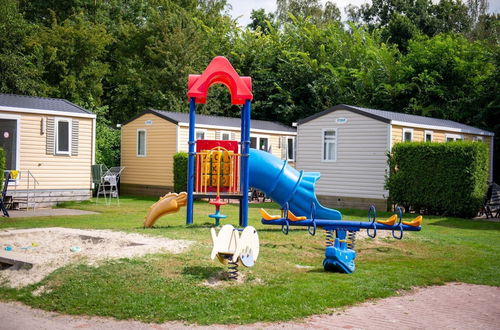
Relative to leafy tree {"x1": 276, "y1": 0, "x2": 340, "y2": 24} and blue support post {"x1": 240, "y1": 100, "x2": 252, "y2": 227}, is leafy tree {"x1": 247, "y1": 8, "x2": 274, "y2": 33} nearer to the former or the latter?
leafy tree {"x1": 276, "y1": 0, "x2": 340, "y2": 24}

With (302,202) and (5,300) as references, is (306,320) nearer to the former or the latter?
(5,300)

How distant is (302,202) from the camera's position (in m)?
12.8

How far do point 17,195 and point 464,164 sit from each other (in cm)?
1272

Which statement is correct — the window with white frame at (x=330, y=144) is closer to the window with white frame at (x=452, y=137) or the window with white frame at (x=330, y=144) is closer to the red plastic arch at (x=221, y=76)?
the window with white frame at (x=452, y=137)

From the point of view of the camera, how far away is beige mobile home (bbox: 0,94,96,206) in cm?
1775

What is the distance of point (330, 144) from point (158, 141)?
7.01 metres

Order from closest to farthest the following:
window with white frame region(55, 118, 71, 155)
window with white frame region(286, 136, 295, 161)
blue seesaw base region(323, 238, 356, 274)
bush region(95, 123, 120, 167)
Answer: blue seesaw base region(323, 238, 356, 274), window with white frame region(55, 118, 71, 155), bush region(95, 123, 120, 167), window with white frame region(286, 136, 295, 161)

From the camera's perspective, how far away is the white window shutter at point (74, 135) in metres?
19.1

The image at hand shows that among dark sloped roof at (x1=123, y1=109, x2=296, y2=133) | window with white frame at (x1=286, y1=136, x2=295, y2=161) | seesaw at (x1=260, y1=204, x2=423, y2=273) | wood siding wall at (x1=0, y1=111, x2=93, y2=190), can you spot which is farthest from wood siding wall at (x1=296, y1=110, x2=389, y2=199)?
seesaw at (x1=260, y1=204, x2=423, y2=273)

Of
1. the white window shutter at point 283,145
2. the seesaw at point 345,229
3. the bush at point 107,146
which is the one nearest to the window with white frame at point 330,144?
the white window shutter at point 283,145

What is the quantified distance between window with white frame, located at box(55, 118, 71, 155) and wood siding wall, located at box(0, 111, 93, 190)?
19 cm

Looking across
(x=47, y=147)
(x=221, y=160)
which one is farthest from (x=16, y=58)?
(x=221, y=160)

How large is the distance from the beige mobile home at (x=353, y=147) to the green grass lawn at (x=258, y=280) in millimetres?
7881

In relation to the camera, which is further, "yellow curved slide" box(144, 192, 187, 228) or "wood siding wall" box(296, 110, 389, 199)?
"wood siding wall" box(296, 110, 389, 199)
